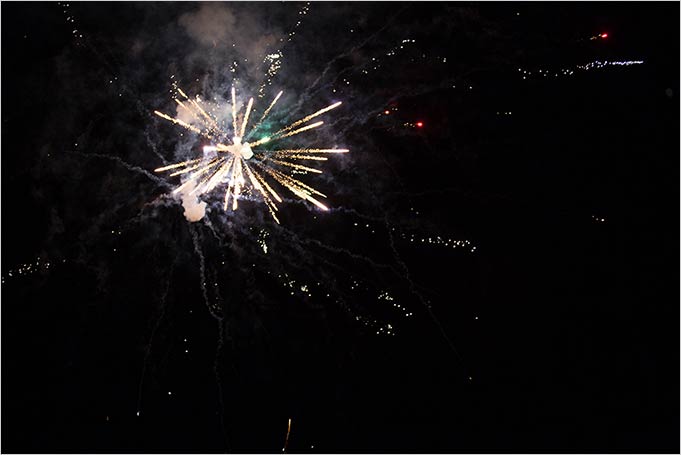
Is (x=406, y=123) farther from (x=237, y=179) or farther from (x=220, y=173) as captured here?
(x=220, y=173)

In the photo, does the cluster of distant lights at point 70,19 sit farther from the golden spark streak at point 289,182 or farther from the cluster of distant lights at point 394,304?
the cluster of distant lights at point 394,304

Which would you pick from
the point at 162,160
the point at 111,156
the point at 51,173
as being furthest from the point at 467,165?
the point at 51,173

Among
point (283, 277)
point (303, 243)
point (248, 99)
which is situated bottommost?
point (283, 277)

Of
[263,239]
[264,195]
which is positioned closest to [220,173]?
[264,195]

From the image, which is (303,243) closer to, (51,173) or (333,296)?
(333,296)

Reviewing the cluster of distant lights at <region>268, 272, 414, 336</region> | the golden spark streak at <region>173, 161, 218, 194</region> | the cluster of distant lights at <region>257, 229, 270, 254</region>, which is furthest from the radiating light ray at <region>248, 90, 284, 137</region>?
the cluster of distant lights at <region>268, 272, 414, 336</region>

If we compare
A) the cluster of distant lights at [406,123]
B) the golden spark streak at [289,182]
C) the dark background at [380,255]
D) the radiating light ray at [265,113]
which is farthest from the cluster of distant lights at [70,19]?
the cluster of distant lights at [406,123]
